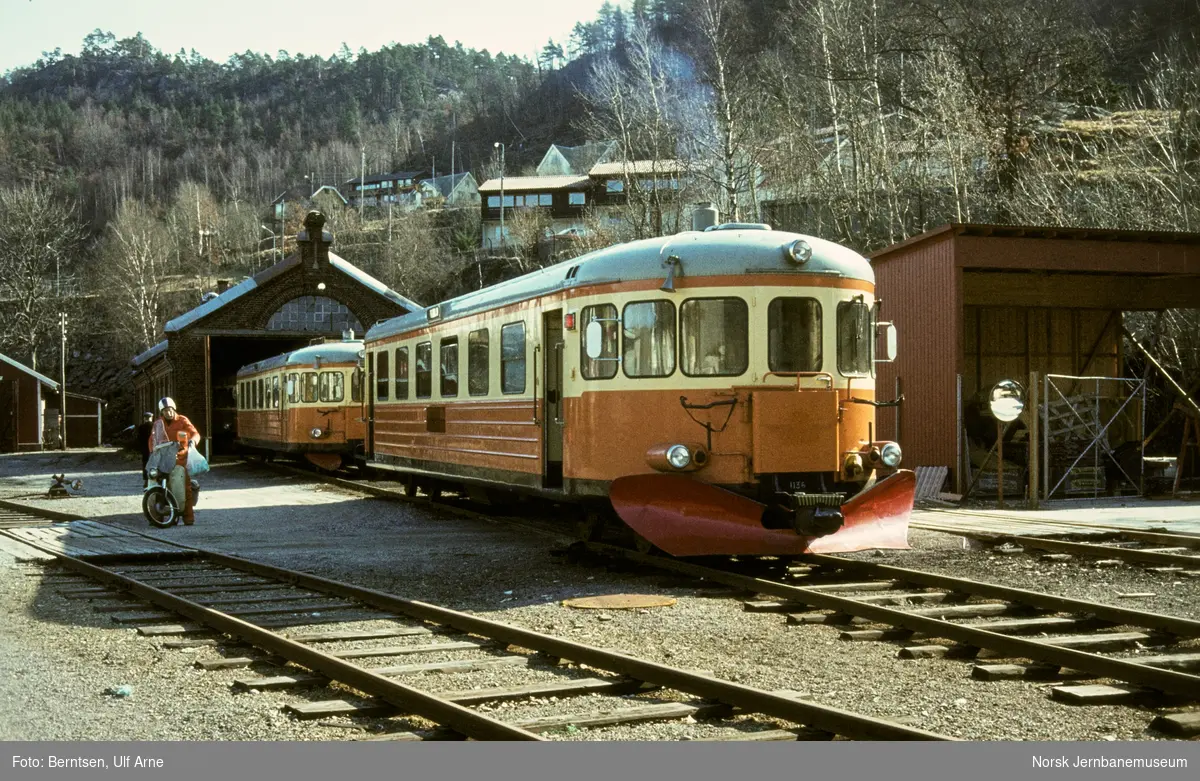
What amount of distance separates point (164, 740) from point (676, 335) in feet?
21.9

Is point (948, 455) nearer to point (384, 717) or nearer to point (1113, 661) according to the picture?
point (1113, 661)

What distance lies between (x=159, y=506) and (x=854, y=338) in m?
10.1

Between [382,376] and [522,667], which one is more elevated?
[382,376]

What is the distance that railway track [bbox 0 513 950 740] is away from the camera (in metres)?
5.54

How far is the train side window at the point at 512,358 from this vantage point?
13.5 m

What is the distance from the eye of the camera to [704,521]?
10539 millimetres

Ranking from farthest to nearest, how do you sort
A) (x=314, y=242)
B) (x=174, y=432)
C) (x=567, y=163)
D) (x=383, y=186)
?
(x=383, y=186) < (x=567, y=163) < (x=314, y=242) < (x=174, y=432)

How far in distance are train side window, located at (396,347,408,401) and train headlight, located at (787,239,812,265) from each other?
8.64 metres

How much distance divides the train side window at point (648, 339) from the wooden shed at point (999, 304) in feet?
33.7

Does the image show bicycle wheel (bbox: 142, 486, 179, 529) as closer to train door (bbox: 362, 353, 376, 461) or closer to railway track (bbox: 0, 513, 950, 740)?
train door (bbox: 362, 353, 376, 461)

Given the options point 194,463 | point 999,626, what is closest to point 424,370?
point 194,463

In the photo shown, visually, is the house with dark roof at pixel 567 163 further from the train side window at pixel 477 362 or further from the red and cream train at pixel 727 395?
the red and cream train at pixel 727 395

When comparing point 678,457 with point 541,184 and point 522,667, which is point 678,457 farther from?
point 541,184

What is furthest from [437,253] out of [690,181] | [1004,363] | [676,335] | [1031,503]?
[676,335]
